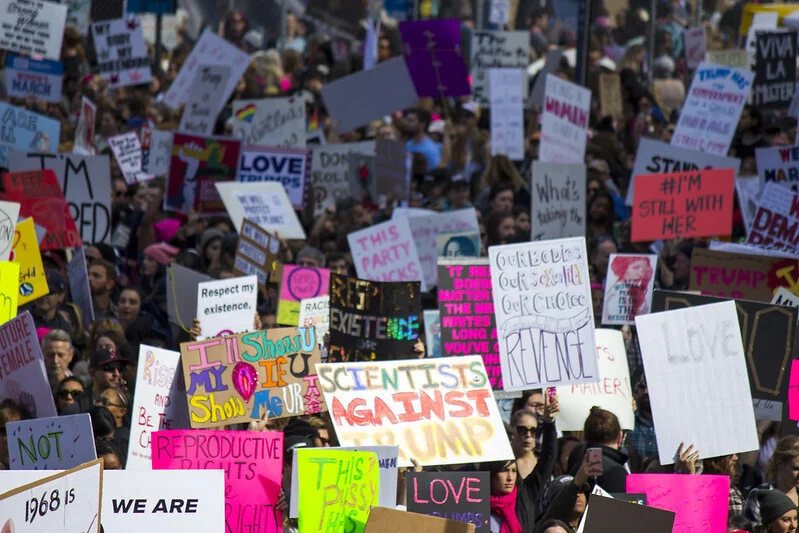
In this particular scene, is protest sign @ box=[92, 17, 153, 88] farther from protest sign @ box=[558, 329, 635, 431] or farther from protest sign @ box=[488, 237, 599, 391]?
protest sign @ box=[558, 329, 635, 431]

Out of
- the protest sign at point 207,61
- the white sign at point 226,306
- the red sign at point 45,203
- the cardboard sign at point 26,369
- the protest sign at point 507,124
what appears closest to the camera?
the cardboard sign at point 26,369

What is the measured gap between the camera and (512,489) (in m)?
7.42

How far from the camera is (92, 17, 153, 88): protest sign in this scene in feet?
58.7

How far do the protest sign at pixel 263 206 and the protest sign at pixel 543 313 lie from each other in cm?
463

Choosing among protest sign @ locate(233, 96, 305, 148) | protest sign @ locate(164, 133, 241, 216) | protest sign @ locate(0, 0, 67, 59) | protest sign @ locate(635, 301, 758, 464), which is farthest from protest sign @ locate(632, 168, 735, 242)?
protest sign @ locate(0, 0, 67, 59)

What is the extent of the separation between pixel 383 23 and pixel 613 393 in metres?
14.6

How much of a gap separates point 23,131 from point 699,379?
7.81 m

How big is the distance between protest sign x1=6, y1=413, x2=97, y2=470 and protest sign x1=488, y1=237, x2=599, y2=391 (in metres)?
2.78

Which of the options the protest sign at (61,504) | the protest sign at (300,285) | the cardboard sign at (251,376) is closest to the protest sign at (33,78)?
the protest sign at (300,285)

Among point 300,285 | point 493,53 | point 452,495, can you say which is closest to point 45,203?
point 300,285

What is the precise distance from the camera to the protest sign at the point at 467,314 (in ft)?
29.9

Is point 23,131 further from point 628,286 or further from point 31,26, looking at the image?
point 628,286

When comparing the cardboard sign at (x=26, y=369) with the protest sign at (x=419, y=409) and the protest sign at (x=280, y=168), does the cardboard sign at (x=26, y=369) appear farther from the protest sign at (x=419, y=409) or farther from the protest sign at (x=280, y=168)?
the protest sign at (x=280, y=168)

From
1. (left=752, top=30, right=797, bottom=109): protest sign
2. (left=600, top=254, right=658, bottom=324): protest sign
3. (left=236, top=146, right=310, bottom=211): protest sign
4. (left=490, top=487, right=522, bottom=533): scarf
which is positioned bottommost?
(left=490, top=487, right=522, bottom=533): scarf
